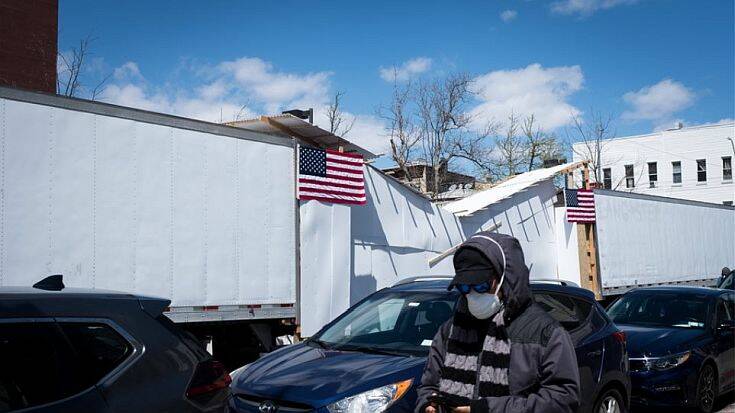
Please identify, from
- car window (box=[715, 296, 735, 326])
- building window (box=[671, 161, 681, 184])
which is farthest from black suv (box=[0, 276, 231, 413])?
building window (box=[671, 161, 681, 184])

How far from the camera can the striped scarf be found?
2973 millimetres

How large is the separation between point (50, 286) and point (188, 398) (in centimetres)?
98

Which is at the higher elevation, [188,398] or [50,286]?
[50,286]

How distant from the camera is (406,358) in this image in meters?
5.43

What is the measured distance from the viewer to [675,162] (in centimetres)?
4638

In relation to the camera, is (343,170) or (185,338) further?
(343,170)

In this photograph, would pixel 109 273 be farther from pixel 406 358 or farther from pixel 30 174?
pixel 406 358

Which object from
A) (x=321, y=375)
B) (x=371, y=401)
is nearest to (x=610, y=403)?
(x=371, y=401)

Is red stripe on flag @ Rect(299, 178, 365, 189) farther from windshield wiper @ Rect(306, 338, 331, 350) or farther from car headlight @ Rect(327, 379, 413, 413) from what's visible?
car headlight @ Rect(327, 379, 413, 413)

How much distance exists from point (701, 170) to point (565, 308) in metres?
43.8

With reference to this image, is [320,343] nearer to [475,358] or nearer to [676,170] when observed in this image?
[475,358]

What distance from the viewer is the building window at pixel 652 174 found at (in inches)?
1842

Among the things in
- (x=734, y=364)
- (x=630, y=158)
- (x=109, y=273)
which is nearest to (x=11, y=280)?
(x=109, y=273)

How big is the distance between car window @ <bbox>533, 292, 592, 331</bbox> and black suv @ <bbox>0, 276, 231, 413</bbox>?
3.31 meters
